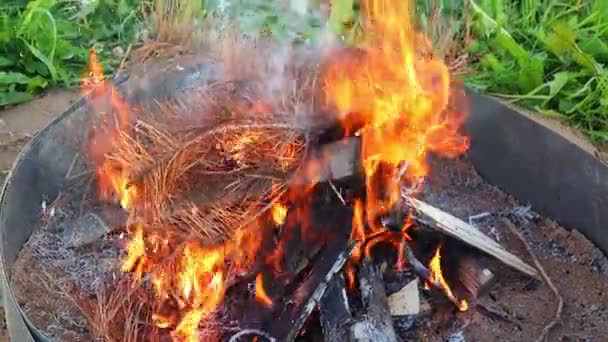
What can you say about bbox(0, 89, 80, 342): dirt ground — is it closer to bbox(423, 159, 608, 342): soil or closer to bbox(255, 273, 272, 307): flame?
bbox(255, 273, 272, 307): flame

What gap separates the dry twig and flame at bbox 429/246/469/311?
0.69 feet

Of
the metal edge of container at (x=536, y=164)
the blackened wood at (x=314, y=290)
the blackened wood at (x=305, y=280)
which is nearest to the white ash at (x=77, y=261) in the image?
the metal edge of container at (x=536, y=164)

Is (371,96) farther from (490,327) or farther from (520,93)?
(520,93)

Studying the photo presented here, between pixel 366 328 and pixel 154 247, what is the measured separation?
1.83 ft

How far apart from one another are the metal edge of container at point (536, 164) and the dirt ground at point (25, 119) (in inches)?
25.6

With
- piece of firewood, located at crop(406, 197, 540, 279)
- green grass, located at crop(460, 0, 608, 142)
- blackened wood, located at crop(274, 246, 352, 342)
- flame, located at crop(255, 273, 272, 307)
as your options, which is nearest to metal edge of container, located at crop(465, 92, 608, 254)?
piece of firewood, located at crop(406, 197, 540, 279)

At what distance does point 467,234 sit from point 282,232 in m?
0.52

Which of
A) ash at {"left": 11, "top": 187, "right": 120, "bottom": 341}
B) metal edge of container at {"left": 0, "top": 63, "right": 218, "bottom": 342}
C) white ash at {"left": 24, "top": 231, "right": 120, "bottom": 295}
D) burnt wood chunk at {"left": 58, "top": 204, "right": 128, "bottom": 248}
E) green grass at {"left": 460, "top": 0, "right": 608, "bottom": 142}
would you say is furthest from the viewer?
green grass at {"left": 460, "top": 0, "right": 608, "bottom": 142}

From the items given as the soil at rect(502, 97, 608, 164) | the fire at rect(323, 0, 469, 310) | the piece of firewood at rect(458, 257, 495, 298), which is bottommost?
the soil at rect(502, 97, 608, 164)

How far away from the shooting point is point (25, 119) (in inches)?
133

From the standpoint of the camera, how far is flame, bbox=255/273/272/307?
220cm

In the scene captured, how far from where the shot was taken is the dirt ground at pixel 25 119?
3.23m

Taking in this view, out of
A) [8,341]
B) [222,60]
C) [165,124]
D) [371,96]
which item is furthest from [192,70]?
[8,341]

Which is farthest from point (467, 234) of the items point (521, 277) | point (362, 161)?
point (362, 161)
